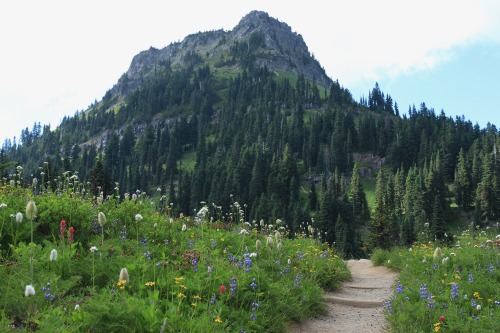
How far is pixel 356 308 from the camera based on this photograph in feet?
29.6

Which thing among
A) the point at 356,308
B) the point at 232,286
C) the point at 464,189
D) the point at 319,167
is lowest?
the point at 356,308

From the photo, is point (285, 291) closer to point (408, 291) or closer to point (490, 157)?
point (408, 291)

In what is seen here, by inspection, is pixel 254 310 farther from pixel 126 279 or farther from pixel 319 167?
pixel 319 167

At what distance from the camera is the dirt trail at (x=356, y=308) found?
7065mm

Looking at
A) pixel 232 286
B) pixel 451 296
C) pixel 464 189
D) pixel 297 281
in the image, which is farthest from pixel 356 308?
pixel 464 189

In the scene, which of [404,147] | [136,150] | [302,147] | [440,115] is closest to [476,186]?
[404,147]

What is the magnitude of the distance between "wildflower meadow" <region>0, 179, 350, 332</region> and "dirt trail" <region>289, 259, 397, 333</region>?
1.15ft

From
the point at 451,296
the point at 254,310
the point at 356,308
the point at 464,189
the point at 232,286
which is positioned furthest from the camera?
the point at 464,189

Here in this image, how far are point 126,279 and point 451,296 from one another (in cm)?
581

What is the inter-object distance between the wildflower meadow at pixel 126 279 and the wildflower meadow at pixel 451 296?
11.4 inches

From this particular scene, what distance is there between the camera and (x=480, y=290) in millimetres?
7250

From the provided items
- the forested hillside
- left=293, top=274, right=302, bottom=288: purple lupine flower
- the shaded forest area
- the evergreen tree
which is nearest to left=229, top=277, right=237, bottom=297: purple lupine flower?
left=293, top=274, right=302, bottom=288: purple lupine flower

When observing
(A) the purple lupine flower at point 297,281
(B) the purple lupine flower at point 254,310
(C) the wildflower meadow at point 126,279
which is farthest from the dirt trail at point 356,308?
(B) the purple lupine flower at point 254,310

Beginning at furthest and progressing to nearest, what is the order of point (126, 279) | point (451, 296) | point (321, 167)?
point (321, 167), point (451, 296), point (126, 279)
